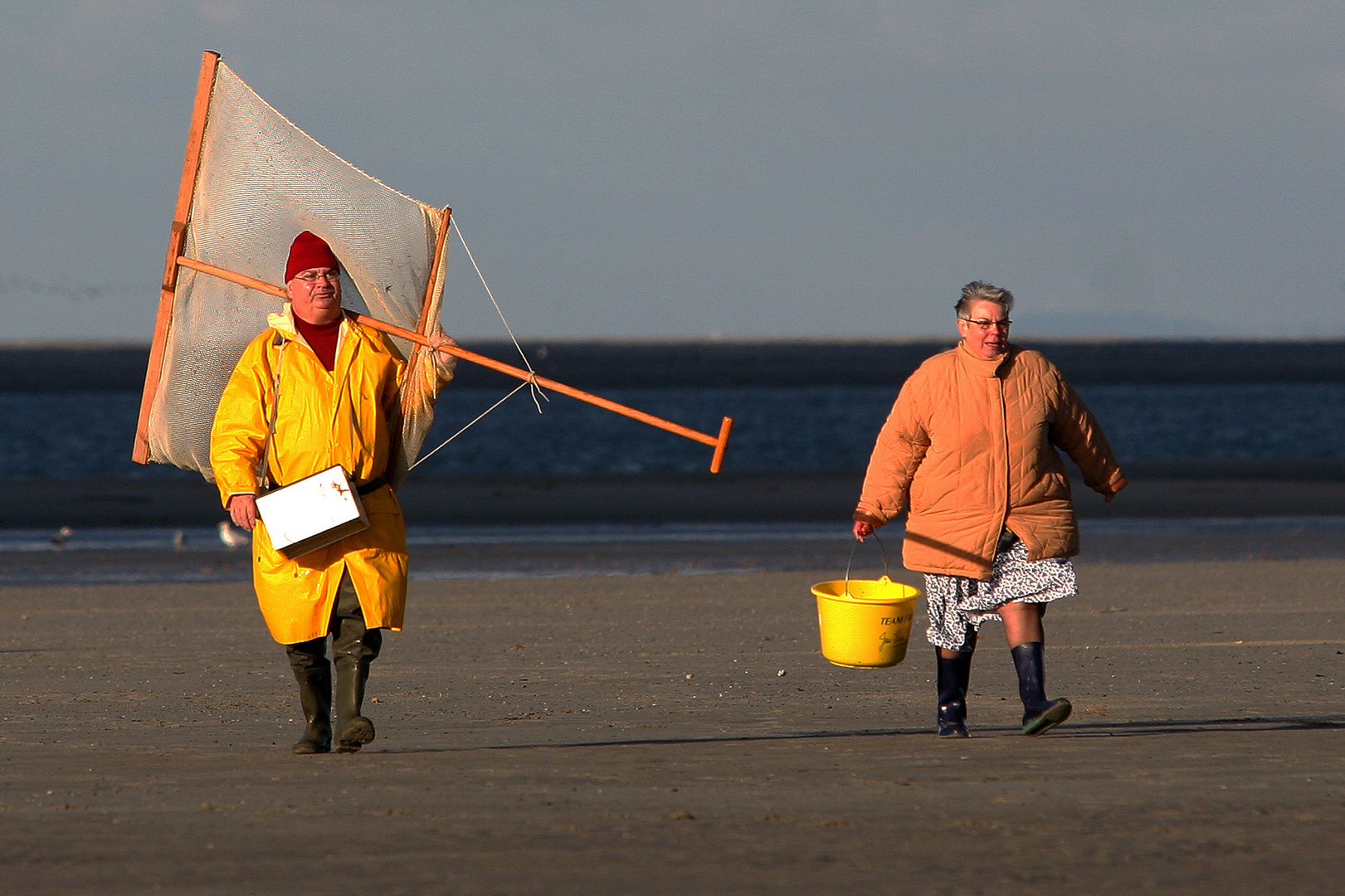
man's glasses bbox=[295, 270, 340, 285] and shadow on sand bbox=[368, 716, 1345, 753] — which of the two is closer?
man's glasses bbox=[295, 270, 340, 285]

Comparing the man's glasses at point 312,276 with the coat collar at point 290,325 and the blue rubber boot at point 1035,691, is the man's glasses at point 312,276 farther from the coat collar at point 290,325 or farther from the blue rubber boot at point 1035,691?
the blue rubber boot at point 1035,691

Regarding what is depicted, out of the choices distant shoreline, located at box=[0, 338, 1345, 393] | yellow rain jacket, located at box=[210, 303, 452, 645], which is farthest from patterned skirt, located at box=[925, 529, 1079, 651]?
distant shoreline, located at box=[0, 338, 1345, 393]

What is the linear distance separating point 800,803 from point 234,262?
310 cm

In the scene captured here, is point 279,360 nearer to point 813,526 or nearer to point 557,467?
point 813,526

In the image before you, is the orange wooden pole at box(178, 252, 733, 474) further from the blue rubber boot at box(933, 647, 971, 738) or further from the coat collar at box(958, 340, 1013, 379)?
the blue rubber boot at box(933, 647, 971, 738)

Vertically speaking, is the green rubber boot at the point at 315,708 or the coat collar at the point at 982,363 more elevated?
the coat collar at the point at 982,363

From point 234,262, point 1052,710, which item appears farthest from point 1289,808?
point 234,262

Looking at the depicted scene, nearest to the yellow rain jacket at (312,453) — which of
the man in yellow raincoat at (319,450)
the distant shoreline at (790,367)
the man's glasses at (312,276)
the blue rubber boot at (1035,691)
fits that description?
the man in yellow raincoat at (319,450)

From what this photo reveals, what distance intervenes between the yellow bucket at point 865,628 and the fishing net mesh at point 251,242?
1.91 meters

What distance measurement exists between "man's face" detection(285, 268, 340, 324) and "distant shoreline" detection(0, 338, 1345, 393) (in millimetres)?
66595

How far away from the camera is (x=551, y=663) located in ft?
28.2

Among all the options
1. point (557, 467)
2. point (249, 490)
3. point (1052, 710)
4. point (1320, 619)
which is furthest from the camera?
point (557, 467)

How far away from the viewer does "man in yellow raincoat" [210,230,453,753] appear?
5.44 meters

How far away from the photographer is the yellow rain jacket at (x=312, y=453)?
17.8 ft
